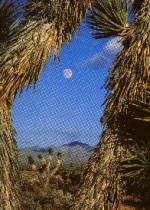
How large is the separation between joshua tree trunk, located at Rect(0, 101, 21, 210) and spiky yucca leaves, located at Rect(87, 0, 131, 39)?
2.99m

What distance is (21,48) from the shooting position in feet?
29.6

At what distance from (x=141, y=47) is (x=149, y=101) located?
1.04 meters

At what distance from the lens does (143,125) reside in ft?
33.0

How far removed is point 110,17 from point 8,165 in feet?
13.0

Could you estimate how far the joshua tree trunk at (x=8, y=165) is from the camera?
344 inches

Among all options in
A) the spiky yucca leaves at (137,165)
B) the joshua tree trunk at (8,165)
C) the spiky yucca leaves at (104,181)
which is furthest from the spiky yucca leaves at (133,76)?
the joshua tree trunk at (8,165)

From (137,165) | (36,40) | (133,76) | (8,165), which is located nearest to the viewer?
(8,165)

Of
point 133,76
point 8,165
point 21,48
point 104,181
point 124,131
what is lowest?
point 104,181

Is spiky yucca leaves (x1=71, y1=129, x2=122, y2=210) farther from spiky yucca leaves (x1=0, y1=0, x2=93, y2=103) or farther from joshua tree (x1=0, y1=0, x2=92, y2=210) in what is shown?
spiky yucca leaves (x1=0, y1=0, x2=93, y2=103)

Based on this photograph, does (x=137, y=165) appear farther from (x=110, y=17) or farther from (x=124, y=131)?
(x=110, y=17)

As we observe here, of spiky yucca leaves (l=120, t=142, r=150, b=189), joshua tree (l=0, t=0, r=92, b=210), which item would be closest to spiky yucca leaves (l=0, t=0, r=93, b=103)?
joshua tree (l=0, t=0, r=92, b=210)

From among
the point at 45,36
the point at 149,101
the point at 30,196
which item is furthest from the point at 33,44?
the point at 30,196

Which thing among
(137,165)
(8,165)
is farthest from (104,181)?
(8,165)

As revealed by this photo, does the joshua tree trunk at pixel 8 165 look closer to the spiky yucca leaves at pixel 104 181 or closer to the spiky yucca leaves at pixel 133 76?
the spiky yucca leaves at pixel 104 181
